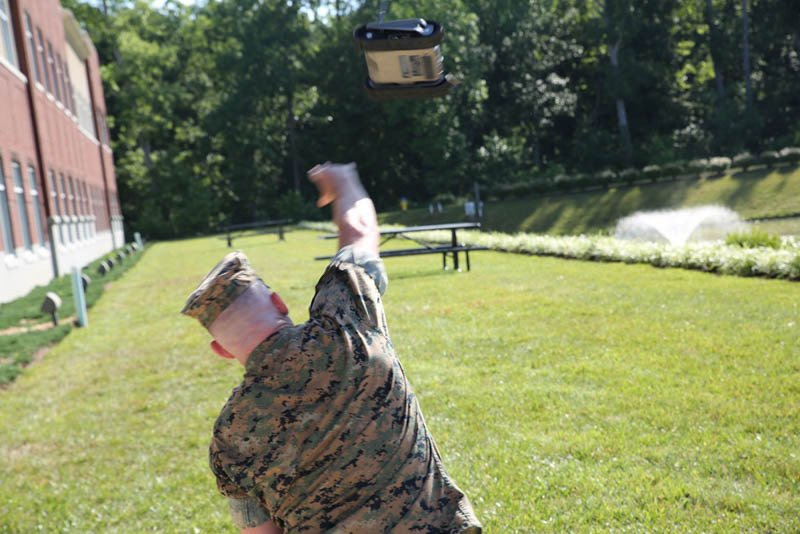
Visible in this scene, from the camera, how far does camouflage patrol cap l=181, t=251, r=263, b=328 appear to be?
164 cm

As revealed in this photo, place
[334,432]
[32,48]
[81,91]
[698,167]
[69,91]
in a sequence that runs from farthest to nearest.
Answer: [81,91]
[698,167]
[69,91]
[32,48]
[334,432]

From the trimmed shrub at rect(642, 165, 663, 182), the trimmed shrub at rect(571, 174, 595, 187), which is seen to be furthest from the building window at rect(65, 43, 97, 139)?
the trimmed shrub at rect(642, 165, 663, 182)

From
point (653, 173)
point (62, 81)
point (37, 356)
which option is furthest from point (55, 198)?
point (653, 173)

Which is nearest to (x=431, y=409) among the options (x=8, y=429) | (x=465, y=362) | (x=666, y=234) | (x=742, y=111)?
(x=465, y=362)

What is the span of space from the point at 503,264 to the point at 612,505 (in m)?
11.8

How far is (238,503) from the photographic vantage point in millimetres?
1824

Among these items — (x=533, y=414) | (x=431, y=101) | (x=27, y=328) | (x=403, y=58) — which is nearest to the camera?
(x=403, y=58)

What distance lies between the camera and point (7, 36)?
18078mm

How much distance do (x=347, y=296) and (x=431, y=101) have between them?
47077 mm

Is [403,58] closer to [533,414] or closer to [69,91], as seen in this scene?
[533,414]

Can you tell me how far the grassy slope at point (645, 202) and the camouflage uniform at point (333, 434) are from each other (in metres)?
24.6

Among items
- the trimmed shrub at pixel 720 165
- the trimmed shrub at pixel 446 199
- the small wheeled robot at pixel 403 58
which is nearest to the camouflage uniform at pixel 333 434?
the small wheeled robot at pixel 403 58

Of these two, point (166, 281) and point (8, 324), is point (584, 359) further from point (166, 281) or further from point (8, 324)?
point (166, 281)

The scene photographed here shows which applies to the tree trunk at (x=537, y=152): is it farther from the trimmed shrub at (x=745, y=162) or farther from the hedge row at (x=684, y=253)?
the hedge row at (x=684, y=253)
